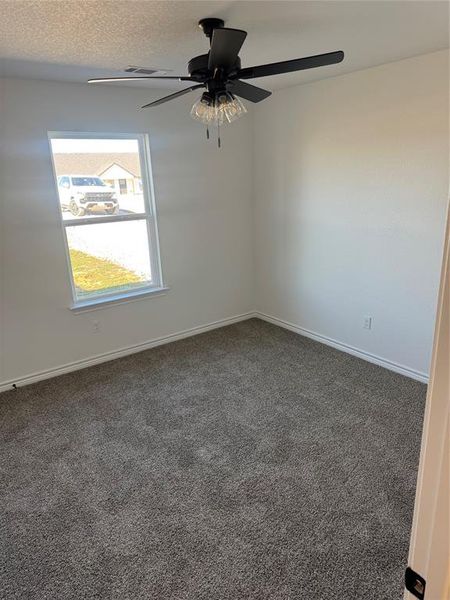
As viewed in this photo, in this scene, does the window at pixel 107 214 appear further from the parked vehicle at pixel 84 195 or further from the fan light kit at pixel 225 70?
the fan light kit at pixel 225 70

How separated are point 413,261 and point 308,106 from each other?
1734 millimetres

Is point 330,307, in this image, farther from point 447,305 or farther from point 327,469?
point 447,305

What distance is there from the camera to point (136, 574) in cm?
179

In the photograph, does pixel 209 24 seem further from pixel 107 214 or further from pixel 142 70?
pixel 107 214

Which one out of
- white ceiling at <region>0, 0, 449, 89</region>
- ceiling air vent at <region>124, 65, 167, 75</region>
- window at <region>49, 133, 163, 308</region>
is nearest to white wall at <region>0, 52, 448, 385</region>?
window at <region>49, 133, 163, 308</region>

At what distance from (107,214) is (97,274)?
0.59 m

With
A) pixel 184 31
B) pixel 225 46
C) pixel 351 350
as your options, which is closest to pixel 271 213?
pixel 351 350

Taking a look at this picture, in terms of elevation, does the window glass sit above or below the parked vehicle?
below

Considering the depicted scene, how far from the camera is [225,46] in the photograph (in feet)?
5.40

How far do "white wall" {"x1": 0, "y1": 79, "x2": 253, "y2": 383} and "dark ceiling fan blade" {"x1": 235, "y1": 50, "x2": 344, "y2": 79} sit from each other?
1960mm

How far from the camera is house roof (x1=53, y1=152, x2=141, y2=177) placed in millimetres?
3379

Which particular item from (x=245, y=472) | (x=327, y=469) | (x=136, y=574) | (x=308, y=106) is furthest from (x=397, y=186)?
(x=136, y=574)

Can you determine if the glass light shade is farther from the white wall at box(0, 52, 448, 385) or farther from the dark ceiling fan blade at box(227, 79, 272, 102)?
the white wall at box(0, 52, 448, 385)

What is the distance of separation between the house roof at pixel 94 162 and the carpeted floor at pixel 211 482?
6.05ft
